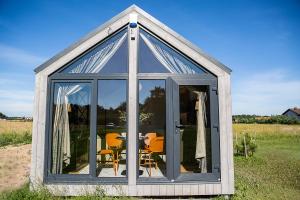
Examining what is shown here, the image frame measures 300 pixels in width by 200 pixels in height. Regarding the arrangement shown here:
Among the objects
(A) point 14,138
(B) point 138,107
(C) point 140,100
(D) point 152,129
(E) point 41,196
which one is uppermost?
(C) point 140,100

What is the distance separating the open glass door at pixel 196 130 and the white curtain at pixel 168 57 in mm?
247

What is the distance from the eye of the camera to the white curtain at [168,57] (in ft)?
18.2

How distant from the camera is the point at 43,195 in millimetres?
4992

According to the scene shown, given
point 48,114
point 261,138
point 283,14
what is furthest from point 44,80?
point 261,138

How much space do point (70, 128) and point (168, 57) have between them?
2.50 meters

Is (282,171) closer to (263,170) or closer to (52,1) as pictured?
(263,170)

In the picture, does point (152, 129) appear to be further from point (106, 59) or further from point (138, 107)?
point (106, 59)

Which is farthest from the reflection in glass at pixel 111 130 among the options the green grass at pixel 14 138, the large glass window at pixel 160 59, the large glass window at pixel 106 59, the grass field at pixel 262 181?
the green grass at pixel 14 138

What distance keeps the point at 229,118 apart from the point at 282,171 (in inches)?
189

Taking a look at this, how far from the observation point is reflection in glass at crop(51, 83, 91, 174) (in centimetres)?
546

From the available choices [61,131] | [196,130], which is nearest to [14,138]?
[61,131]

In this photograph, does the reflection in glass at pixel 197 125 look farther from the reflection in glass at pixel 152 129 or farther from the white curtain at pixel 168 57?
the reflection in glass at pixel 152 129

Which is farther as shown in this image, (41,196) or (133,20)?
(133,20)

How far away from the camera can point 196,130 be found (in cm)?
561
